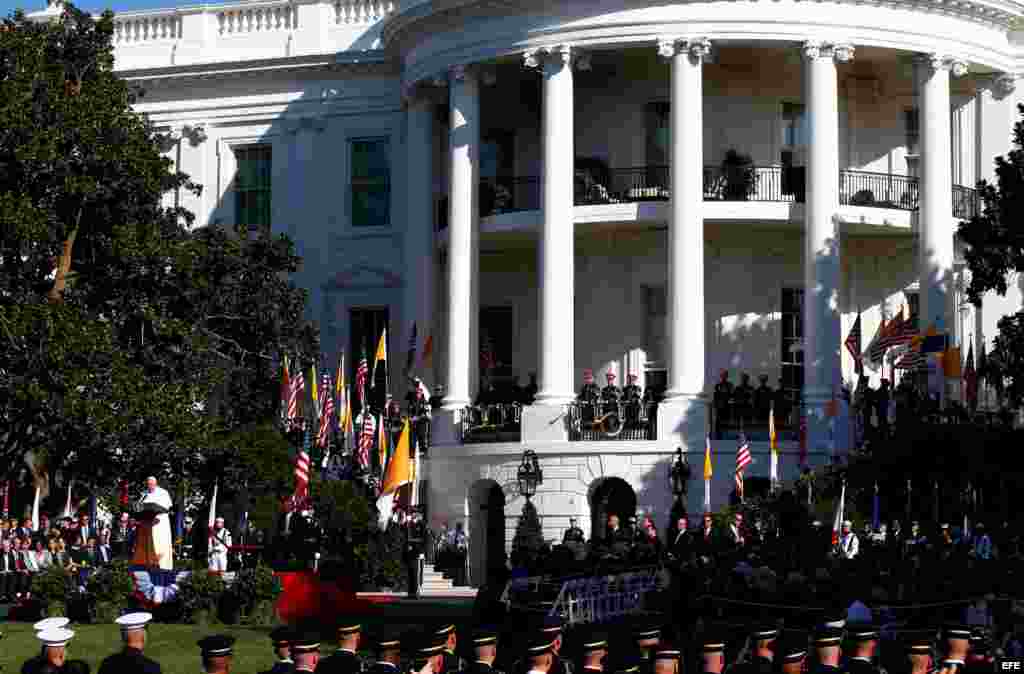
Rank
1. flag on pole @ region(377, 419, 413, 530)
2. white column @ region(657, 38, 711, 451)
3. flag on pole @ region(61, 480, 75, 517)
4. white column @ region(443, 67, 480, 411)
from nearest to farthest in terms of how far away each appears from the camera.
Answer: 1. flag on pole @ region(377, 419, 413, 530)
2. white column @ region(657, 38, 711, 451)
3. flag on pole @ region(61, 480, 75, 517)
4. white column @ region(443, 67, 480, 411)

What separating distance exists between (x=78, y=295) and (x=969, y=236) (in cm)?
1739

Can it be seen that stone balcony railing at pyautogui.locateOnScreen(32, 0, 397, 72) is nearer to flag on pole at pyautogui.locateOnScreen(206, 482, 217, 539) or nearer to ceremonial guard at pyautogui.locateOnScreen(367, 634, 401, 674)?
flag on pole at pyautogui.locateOnScreen(206, 482, 217, 539)

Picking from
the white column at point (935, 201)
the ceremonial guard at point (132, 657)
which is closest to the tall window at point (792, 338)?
the white column at point (935, 201)

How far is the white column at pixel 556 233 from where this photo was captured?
46500mm

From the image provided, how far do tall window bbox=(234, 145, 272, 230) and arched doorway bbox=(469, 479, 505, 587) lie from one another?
11.8 m

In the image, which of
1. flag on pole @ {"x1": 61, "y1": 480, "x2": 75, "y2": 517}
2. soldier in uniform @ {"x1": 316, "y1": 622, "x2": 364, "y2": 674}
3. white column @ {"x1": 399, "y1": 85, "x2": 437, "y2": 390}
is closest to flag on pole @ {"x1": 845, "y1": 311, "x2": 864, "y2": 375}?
white column @ {"x1": 399, "y1": 85, "x2": 437, "y2": 390}

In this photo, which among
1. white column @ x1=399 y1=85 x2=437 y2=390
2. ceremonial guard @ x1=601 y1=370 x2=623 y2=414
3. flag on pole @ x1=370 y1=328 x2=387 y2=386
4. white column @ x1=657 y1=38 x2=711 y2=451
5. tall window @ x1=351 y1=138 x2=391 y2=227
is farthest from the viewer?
tall window @ x1=351 y1=138 x2=391 y2=227

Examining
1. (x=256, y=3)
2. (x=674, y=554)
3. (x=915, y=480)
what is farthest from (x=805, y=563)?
(x=256, y=3)

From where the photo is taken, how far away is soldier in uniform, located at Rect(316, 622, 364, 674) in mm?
15266

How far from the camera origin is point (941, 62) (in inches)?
1877

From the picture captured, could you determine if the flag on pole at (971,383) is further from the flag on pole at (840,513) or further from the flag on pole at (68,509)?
the flag on pole at (68,509)

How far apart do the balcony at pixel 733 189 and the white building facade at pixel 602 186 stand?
3.4 inches

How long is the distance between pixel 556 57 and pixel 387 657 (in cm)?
3275

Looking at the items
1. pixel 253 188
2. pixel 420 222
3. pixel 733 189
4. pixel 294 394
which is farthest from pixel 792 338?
pixel 253 188
